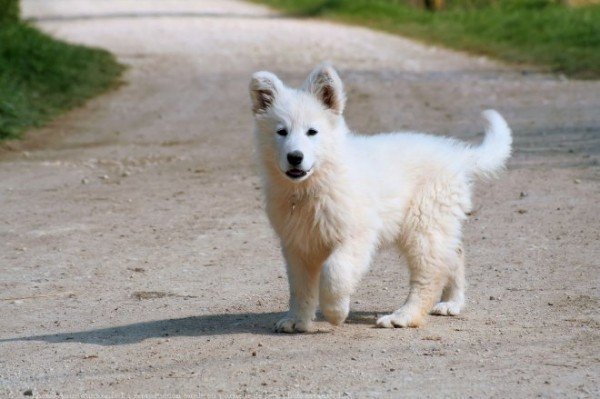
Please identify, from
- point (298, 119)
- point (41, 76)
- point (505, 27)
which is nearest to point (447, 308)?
point (298, 119)

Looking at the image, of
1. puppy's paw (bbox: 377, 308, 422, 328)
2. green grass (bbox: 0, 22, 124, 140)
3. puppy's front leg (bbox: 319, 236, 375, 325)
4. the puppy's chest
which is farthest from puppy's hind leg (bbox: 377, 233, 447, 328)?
green grass (bbox: 0, 22, 124, 140)

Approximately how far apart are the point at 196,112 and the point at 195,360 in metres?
9.63

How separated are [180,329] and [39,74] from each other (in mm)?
10675

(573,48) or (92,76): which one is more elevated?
(573,48)

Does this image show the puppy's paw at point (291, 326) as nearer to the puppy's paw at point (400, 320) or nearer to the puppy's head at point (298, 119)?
the puppy's paw at point (400, 320)

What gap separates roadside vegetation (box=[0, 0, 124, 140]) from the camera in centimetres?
1385

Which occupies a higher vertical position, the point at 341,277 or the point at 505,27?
the point at 505,27

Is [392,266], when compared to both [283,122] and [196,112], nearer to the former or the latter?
[283,122]

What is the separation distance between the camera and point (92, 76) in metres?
17.5

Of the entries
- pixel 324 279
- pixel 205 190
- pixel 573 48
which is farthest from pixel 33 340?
pixel 573 48

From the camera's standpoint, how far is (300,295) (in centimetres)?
606

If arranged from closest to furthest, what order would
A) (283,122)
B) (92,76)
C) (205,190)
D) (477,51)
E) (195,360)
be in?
Answer: (195,360) < (283,122) < (205,190) < (92,76) < (477,51)

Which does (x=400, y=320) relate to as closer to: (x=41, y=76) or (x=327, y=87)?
(x=327, y=87)

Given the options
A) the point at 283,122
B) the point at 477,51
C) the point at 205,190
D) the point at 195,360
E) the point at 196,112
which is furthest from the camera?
the point at 477,51
